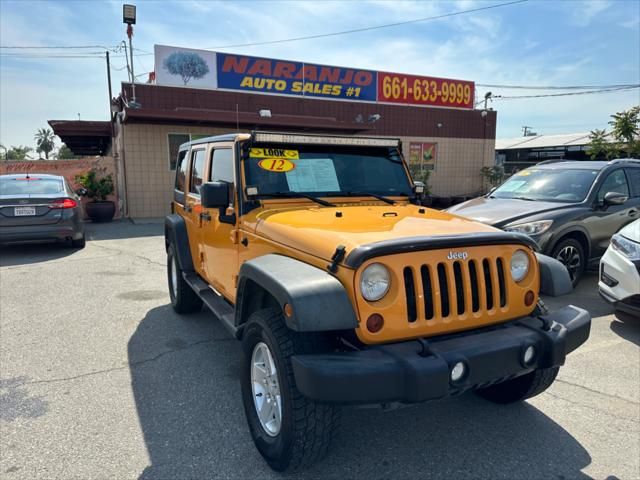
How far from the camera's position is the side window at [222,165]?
12.6 ft

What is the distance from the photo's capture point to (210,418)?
127 inches

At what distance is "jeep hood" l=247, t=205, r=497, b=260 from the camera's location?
2639 mm

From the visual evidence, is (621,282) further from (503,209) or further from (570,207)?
(503,209)

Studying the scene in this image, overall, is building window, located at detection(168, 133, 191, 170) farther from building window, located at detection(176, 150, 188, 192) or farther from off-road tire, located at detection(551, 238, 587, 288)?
off-road tire, located at detection(551, 238, 587, 288)

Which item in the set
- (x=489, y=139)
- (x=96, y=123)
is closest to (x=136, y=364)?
(x=96, y=123)

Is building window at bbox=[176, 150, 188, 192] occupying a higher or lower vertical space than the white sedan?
higher

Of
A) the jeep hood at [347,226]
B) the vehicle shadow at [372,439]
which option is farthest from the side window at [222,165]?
the vehicle shadow at [372,439]

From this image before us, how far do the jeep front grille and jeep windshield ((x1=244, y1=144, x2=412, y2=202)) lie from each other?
55.0 inches

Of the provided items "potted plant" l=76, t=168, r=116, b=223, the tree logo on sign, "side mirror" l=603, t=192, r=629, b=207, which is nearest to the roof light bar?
"side mirror" l=603, t=192, r=629, b=207

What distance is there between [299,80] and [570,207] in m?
12.4

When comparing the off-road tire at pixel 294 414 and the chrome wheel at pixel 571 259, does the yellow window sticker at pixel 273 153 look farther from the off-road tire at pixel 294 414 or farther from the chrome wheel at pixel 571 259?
the chrome wheel at pixel 571 259

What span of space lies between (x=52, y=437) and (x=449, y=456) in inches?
98.0

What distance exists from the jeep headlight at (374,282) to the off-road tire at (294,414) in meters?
0.38

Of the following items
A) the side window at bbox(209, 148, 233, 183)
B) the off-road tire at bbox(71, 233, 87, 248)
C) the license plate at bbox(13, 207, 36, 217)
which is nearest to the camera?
the side window at bbox(209, 148, 233, 183)
